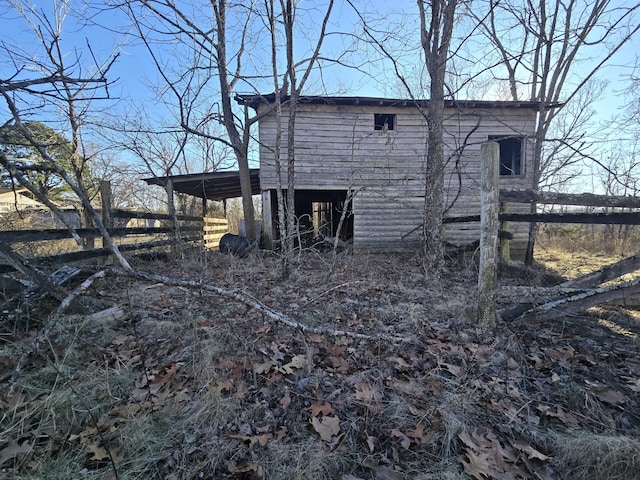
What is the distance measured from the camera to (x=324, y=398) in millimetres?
2066

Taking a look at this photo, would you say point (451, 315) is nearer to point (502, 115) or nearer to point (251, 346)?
point (251, 346)

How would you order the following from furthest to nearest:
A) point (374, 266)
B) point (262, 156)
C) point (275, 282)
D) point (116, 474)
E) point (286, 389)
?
1. point (262, 156)
2. point (374, 266)
3. point (275, 282)
4. point (286, 389)
5. point (116, 474)

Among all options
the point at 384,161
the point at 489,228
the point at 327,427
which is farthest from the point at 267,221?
the point at 327,427

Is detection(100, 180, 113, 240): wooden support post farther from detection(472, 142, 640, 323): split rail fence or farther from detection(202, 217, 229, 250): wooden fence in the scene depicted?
detection(472, 142, 640, 323): split rail fence

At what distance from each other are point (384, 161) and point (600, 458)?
9.25m

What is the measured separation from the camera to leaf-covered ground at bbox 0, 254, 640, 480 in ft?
5.18

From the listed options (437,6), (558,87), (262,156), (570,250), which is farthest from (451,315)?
(558,87)

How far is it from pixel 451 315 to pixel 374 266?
347cm

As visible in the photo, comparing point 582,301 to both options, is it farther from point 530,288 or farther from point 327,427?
point 327,427

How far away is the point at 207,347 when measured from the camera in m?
2.57

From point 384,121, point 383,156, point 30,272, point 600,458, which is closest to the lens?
point 600,458

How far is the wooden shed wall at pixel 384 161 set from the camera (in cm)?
948

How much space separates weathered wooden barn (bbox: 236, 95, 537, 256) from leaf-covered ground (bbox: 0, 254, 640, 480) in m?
6.66

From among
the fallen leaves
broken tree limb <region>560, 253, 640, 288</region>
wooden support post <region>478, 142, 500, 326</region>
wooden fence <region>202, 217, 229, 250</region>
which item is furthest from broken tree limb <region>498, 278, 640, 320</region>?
wooden fence <region>202, 217, 229, 250</region>
